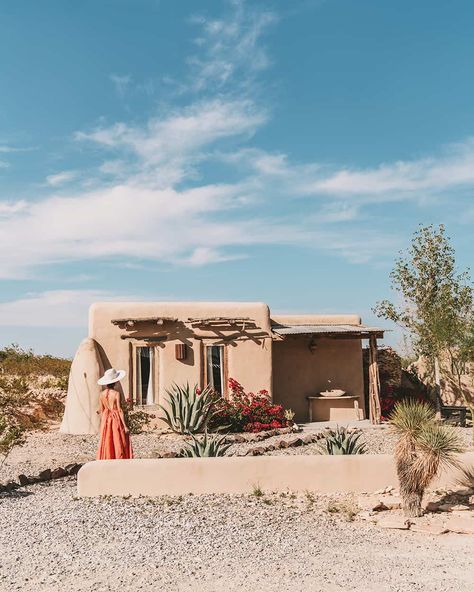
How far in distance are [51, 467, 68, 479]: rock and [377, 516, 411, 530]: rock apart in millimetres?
5474

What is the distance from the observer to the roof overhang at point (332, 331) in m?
17.4

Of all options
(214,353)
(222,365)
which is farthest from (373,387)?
(214,353)

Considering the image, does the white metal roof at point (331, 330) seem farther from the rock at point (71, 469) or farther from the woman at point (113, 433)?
the woman at point (113, 433)

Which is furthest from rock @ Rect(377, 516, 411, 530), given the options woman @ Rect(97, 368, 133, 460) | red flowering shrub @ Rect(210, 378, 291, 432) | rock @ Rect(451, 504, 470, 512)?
red flowering shrub @ Rect(210, 378, 291, 432)

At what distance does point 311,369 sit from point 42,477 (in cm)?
982

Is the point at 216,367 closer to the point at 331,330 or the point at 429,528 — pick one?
the point at 331,330

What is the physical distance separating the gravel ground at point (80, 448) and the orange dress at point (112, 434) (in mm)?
1929

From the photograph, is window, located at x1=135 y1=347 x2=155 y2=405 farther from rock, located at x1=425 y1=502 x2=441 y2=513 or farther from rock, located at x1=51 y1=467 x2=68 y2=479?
rock, located at x1=425 y1=502 x2=441 y2=513

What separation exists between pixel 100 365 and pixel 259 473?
27.8 ft

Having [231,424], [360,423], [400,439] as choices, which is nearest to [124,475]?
Result: [400,439]

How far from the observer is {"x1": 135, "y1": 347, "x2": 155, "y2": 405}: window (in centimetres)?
1747

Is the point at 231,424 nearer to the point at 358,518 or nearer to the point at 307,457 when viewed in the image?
the point at 307,457

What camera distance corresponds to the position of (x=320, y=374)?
1895cm

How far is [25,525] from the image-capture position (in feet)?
26.0
